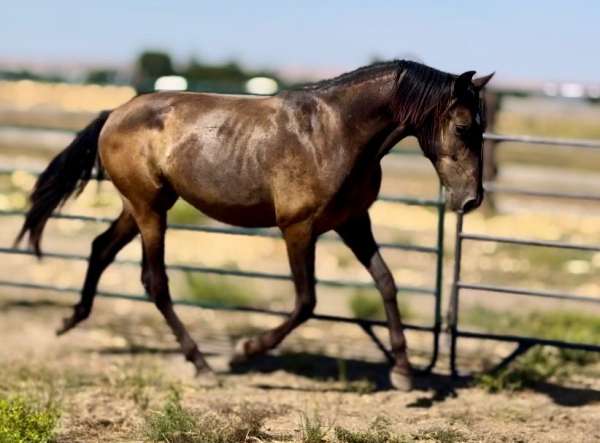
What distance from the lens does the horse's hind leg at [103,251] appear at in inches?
226

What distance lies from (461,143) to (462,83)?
0.31 m

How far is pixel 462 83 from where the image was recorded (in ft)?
14.8

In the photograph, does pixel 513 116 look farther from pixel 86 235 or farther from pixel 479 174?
pixel 479 174

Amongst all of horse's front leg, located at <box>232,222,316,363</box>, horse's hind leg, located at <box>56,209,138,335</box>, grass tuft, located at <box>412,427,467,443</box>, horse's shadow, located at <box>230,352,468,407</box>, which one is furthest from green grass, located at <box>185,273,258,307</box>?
grass tuft, located at <box>412,427,467,443</box>

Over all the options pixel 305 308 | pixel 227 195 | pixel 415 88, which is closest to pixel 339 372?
pixel 305 308

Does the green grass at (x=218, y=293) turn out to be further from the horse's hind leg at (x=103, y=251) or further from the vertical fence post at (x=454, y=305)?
the vertical fence post at (x=454, y=305)

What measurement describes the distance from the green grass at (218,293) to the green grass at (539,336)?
73.3 inches

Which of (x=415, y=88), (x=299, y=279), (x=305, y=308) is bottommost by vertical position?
(x=305, y=308)

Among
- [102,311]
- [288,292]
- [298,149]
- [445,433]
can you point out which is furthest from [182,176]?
[288,292]

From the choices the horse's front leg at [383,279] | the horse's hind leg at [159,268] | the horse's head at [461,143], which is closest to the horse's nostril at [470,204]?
the horse's head at [461,143]

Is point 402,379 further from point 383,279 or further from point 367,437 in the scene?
point 367,437

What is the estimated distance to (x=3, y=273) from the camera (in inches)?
345

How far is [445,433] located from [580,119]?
42171 millimetres

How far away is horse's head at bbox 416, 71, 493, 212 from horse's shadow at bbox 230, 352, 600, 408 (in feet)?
4.26
